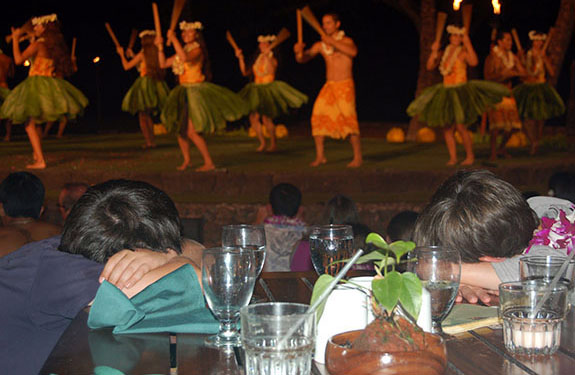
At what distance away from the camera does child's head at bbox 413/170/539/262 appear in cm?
126

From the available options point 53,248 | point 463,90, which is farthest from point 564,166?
point 53,248

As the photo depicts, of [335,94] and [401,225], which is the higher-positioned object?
[335,94]

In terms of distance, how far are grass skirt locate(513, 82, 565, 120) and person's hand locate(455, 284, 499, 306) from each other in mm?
7215

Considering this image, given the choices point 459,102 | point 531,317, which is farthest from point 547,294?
point 459,102

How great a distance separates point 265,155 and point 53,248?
21.1 ft

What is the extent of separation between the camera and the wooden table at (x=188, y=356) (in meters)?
0.87

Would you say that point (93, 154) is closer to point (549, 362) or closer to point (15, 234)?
point (15, 234)

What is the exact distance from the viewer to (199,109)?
21.2 ft

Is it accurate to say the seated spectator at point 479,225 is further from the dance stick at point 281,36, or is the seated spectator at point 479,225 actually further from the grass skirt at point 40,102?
the dance stick at point 281,36

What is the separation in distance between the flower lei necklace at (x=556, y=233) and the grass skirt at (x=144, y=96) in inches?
265

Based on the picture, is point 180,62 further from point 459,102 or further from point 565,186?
point 565,186

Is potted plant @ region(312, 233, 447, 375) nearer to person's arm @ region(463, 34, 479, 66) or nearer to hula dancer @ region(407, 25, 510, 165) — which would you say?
hula dancer @ region(407, 25, 510, 165)

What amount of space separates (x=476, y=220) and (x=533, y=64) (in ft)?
24.7

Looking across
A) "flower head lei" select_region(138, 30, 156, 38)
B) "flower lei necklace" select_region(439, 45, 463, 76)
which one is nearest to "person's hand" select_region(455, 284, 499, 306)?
"flower lei necklace" select_region(439, 45, 463, 76)
